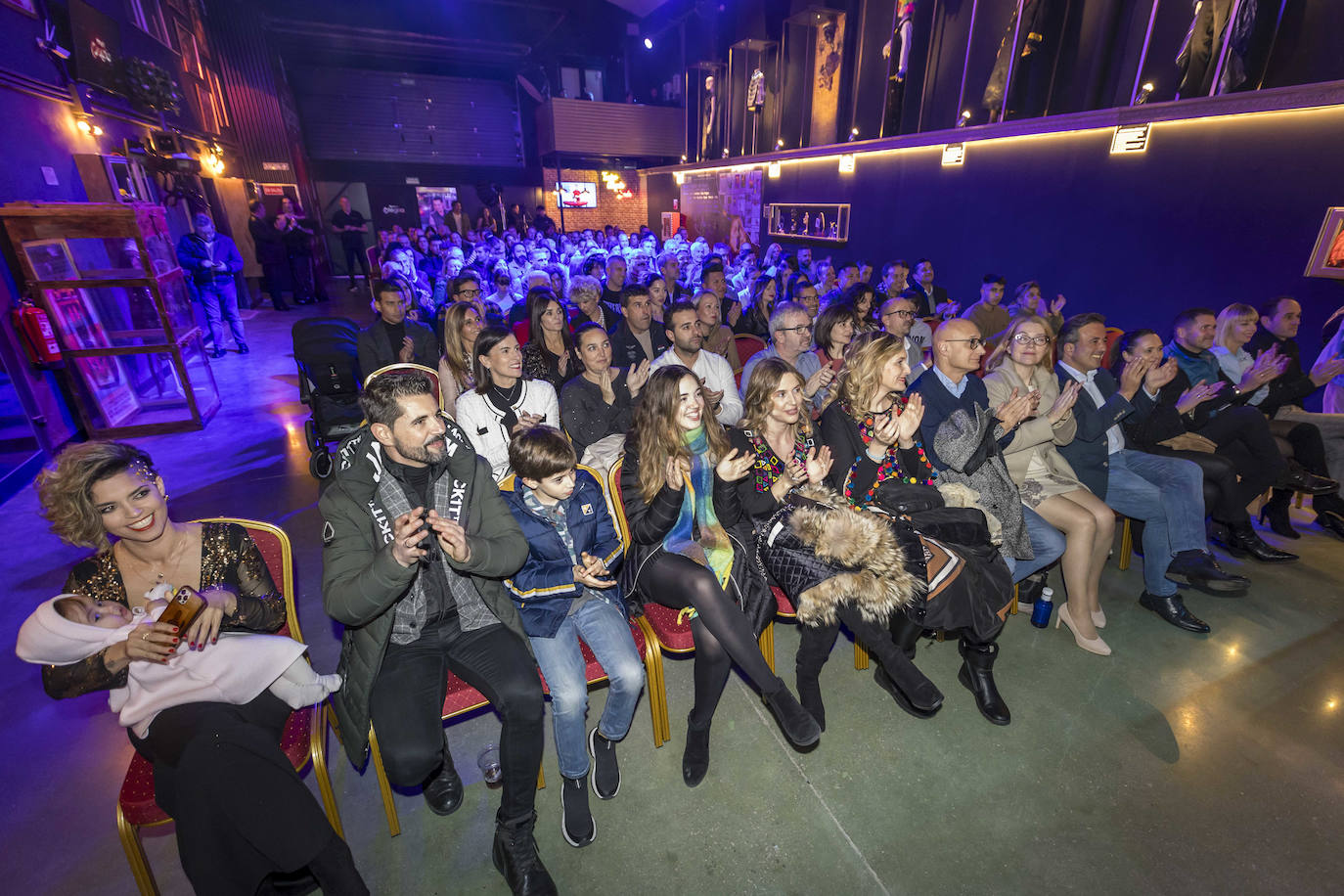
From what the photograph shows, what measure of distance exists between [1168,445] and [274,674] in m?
5.07

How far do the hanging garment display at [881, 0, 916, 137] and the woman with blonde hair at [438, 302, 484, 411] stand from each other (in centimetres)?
921

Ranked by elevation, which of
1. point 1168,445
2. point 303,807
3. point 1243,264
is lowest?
point 303,807

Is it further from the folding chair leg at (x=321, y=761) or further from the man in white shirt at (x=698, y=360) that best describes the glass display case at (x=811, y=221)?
the folding chair leg at (x=321, y=761)

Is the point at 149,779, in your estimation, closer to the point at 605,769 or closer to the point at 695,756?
the point at 605,769

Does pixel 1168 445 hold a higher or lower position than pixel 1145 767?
higher

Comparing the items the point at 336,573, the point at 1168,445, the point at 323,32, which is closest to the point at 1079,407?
the point at 1168,445

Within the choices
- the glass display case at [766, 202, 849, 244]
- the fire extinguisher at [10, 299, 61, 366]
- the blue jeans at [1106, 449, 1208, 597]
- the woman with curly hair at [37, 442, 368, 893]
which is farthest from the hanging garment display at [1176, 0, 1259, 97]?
the fire extinguisher at [10, 299, 61, 366]

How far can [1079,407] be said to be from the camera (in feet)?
10.3

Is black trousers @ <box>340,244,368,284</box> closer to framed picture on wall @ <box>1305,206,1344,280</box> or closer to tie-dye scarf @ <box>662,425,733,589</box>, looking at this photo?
tie-dye scarf @ <box>662,425,733,589</box>

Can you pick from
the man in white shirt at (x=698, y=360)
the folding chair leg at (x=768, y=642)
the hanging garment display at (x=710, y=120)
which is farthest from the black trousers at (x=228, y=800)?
the hanging garment display at (x=710, y=120)

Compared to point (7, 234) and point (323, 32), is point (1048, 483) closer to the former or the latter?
point (7, 234)

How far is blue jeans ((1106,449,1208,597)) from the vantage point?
3205 millimetres

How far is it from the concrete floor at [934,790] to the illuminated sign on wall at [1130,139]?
5.56 m

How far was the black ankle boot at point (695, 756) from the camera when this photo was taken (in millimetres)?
2264
